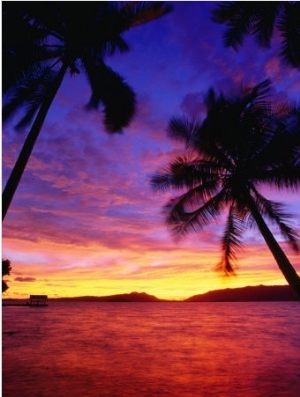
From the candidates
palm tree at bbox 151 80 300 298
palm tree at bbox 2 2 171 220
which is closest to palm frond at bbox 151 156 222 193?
palm tree at bbox 151 80 300 298

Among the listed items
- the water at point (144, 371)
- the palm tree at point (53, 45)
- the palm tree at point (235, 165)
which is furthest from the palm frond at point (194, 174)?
the water at point (144, 371)

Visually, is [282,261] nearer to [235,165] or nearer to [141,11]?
[235,165]

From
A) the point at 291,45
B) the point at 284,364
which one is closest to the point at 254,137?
the point at 291,45

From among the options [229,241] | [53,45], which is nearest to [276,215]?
[229,241]

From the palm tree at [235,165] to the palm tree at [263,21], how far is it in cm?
121

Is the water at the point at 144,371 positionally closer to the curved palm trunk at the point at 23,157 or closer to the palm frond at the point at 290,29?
the curved palm trunk at the point at 23,157

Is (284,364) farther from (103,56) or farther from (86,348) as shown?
(103,56)

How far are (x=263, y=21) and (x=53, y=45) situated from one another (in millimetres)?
5663

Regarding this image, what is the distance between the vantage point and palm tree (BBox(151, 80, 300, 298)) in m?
9.07

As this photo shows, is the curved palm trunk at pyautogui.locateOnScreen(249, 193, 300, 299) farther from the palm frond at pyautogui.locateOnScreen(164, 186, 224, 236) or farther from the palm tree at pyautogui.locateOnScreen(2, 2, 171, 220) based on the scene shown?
the palm tree at pyautogui.locateOnScreen(2, 2, 171, 220)

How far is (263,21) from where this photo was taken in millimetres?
8211

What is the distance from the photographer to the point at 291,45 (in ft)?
25.4

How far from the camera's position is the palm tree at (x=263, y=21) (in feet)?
24.6

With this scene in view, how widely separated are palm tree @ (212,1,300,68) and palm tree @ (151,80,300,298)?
3.97 ft
